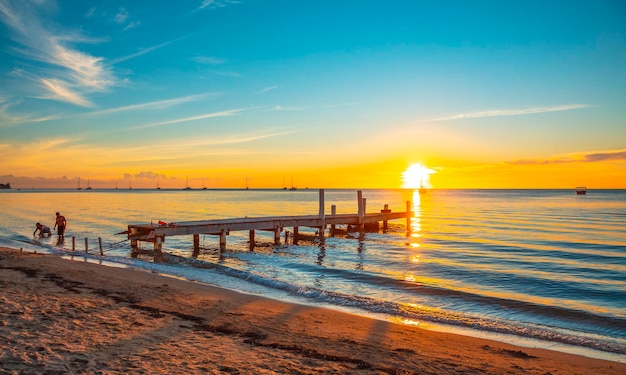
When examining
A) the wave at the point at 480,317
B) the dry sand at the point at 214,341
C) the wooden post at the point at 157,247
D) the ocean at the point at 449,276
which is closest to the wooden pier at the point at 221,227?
the wooden post at the point at 157,247

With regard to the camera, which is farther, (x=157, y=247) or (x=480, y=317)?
(x=157, y=247)

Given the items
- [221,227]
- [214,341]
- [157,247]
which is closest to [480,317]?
[214,341]

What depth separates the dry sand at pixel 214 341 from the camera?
263 inches

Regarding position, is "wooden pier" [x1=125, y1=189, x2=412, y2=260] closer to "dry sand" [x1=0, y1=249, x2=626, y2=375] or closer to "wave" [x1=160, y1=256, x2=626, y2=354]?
"wave" [x1=160, y1=256, x2=626, y2=354]

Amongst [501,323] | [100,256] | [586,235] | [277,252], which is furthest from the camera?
[586,235]

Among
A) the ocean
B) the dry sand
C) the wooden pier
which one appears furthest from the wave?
the wooden pier

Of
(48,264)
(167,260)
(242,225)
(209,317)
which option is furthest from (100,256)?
(209,317)

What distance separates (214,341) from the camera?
7977mm

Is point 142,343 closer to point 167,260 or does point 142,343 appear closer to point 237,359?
point 237,359

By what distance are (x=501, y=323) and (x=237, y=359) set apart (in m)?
7.71

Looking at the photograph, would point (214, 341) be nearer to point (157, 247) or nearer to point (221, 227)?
point (157, 247)

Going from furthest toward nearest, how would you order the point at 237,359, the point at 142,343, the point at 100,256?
the point at 100,256 → the point at 142,343 → the point at 237,359

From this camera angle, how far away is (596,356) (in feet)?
29.0

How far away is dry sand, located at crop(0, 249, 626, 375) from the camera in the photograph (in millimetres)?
6680
